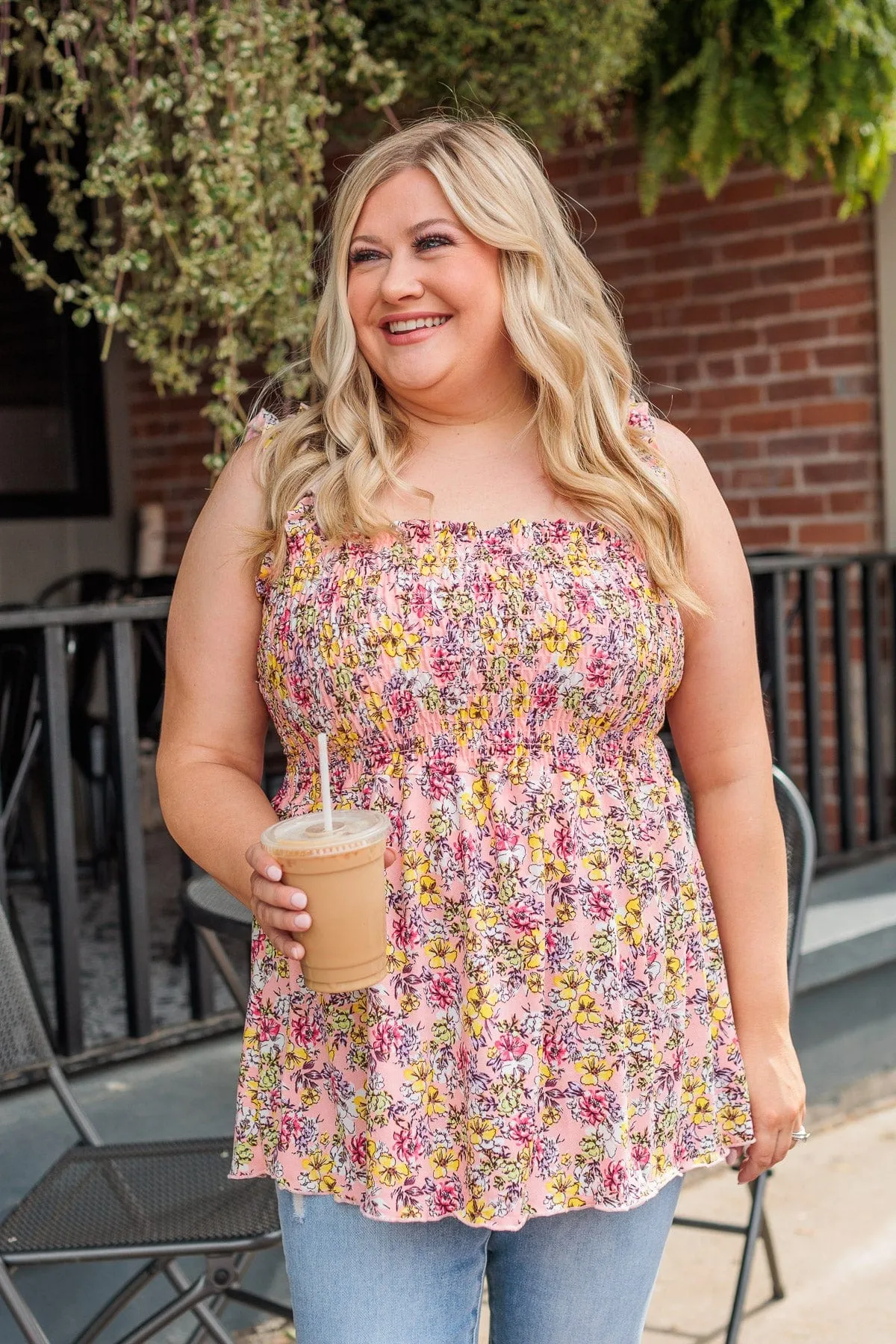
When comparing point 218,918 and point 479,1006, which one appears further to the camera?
point 218,918

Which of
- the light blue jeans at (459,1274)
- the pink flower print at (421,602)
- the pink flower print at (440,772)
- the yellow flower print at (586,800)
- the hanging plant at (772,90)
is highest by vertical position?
the hanging plant at (772,90)

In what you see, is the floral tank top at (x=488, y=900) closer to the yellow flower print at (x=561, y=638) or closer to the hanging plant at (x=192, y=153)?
the yellow flower print at (x=561, y=638)

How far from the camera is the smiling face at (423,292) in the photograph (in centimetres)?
158

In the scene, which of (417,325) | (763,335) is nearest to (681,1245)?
(417,325)

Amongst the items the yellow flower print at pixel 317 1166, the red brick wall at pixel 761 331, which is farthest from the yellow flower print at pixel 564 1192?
the red brick wall at pixel 761 331

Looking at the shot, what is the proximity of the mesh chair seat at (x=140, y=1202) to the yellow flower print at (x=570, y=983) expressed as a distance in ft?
2.48

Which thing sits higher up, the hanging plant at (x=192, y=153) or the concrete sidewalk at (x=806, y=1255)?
the hanging plant at (x=192, y=153)

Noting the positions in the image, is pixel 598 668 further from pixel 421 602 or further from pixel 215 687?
pixel 215 687

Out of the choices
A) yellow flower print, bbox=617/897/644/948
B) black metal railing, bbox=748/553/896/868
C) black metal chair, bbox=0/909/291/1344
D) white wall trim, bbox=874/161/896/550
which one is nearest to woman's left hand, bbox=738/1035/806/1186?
yellow flower print, bbox=617/897/644/948

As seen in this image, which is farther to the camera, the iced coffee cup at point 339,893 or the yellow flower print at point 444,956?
the yellow flower print at point 444,956

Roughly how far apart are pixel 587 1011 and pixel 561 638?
358 mm

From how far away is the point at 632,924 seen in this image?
4.90 ft

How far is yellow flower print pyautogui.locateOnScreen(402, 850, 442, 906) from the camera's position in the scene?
1456mm

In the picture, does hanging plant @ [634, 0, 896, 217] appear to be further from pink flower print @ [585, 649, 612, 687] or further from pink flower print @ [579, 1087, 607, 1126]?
pink flower print @ [579, 1087, 607, 1126]
